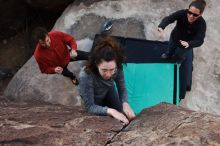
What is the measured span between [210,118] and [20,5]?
7014 millimetres

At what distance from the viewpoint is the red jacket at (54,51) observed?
567cm

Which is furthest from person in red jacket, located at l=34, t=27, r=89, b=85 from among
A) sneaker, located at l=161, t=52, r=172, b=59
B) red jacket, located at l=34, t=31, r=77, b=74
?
sneaker, located at l=161, t=52, r=172, b=59

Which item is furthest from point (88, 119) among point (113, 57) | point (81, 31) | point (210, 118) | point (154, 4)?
point (154, 4)

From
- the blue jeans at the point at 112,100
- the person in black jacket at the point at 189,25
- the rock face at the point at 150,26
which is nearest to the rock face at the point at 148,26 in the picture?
the rock face at the point at 150,26

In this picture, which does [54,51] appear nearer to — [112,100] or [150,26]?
[112,100]

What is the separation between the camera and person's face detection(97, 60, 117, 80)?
3822mm

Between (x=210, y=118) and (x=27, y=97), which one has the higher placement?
(x=210, y=118)

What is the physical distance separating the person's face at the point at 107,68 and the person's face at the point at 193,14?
1.99 m

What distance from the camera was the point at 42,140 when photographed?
12.1 feet

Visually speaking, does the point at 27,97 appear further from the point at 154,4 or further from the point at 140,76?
the point at 154,4

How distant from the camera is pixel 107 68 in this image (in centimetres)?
385

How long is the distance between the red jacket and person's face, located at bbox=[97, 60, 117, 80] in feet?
5.86

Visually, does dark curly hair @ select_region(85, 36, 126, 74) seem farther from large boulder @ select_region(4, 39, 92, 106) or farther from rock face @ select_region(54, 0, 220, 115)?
rock face @ select_region(54, 0, 220, 115)

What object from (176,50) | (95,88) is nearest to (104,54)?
(95,88)
